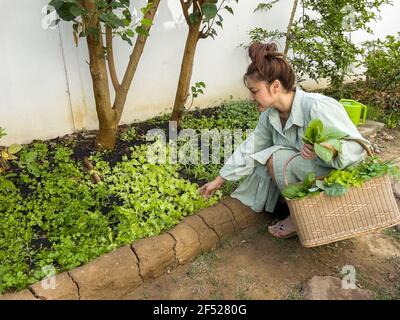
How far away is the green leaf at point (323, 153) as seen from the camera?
2.08 metres

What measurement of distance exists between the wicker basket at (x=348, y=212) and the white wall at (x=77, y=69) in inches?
88.5

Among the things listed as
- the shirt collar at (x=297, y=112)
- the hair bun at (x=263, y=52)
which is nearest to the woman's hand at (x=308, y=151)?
the shirt collar at (x=297, y=112)

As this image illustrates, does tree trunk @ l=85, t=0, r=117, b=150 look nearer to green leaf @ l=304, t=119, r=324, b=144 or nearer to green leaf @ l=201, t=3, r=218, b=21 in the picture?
green leaf @ l=201, t=3, r=218, b=21

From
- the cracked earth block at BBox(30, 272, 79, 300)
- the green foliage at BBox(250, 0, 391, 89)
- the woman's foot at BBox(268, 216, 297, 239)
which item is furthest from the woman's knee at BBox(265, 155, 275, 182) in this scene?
the green foliage at BBox(250, 0, 391, 89)

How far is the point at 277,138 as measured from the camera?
2748mm

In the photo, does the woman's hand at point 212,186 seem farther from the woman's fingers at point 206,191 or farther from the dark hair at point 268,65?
the dark hair at point 268,65

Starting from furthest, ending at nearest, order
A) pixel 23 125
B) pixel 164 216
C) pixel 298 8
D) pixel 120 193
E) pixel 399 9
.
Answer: pixel 399 9
pixel 298 8
pixel 23 125
pixel 120 193
pixel 164 216

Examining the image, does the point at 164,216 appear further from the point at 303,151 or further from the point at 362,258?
the point at 362,258

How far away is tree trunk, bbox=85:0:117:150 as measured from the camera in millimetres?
2930

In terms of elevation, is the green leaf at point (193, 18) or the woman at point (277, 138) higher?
the green leaf at point (193, 18)

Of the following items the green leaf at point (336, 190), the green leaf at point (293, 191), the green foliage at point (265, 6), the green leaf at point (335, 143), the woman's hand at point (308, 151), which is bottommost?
the green leaf at point (293, 191)

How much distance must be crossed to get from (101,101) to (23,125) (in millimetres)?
805

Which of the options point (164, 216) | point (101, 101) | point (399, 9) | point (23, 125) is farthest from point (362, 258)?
point (399, 9)
